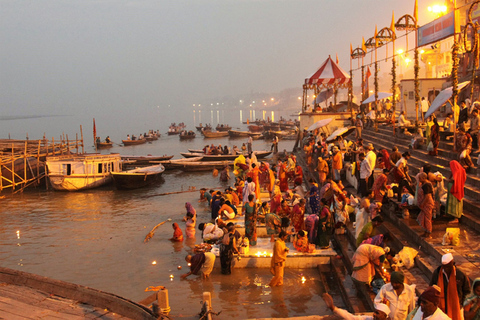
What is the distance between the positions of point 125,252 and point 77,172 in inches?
461

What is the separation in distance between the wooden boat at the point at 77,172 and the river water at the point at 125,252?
0.53 m

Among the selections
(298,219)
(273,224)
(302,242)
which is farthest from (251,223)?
(302,242)

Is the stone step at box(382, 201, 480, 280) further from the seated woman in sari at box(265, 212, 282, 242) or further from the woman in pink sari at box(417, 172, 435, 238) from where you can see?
the seated woman in sari at box(265, 212, 282, 242)

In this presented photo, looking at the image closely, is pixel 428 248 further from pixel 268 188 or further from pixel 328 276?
pixel 268 188

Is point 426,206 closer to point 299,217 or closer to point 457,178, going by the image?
point 457,178

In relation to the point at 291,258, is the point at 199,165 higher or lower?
higher

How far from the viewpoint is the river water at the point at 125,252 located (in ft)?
26.0

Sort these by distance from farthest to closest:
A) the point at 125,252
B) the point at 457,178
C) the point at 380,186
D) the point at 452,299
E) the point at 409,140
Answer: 1. the point at 409,140
2. the point at 125,252
3. the point at 380,186
4. the point at 457,178
5. the point at 452,299

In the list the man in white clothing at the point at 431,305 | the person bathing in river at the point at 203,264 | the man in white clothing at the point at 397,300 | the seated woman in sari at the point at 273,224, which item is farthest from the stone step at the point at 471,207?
the person bathing in river at the point at 203,264

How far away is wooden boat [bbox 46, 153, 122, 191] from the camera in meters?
21.5

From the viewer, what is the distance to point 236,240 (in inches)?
365

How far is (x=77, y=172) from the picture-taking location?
2189 centimetres

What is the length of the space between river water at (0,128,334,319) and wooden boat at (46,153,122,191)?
53 cm

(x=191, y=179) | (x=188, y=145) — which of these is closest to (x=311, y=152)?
(x=191, y=179)
